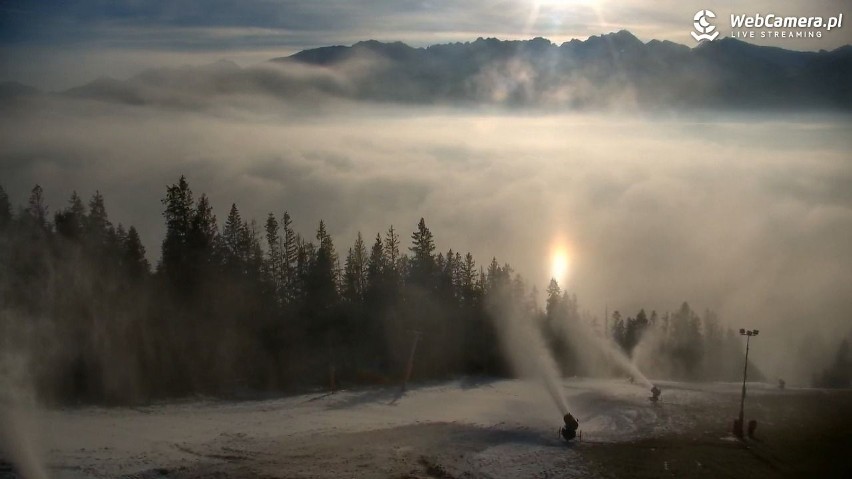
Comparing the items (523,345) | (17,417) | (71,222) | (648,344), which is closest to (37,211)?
(71,222)

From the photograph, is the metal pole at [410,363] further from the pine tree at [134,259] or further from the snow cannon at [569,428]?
the pine tree at [134,259]

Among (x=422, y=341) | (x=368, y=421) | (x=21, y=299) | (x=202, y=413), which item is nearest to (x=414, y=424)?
(x=368, y=421)

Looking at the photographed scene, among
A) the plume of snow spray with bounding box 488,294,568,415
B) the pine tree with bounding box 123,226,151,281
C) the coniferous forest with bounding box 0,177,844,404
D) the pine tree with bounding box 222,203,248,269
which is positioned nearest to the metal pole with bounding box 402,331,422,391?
the coniferous forest with bounding box 0,177,844,404

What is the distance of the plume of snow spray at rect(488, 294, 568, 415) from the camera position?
2539 inches

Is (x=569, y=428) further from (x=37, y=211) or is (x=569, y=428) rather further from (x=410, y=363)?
(x=37, y=211)

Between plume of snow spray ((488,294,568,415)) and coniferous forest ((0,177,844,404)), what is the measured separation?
1.23m

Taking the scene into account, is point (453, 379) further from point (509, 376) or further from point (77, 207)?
point (77, 207)

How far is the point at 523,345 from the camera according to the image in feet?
230

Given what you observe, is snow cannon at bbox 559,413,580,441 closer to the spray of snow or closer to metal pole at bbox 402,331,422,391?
metal pole at bbox 402,331,422,391

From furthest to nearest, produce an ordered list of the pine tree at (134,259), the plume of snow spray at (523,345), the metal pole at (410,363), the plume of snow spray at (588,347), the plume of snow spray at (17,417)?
1. the plume of snow spray at (588,347)
2. the plume of snow spray at (523,345)
3. the metal pole at (410,363)
4. the pine tree at (134,259)
5. the plume of snow spray at (17,417)

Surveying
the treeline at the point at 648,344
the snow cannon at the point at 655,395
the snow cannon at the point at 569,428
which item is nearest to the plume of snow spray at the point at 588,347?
the treeline at the point at 648,344

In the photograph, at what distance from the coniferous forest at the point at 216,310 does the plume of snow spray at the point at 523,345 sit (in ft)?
4.04

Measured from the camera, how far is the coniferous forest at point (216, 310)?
49438 millimetres

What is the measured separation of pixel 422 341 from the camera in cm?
6456
